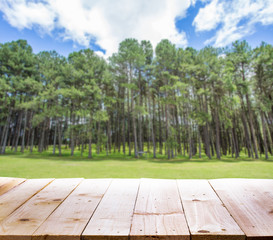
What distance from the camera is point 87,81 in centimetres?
1848

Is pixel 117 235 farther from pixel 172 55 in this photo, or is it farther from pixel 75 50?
pixel 75 50

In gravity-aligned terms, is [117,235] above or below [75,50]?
below

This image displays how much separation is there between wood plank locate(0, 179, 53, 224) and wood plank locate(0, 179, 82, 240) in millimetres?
40

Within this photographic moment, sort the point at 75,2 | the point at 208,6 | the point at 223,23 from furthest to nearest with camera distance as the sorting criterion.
Answer: the point at 223,23 < the point at 208,6 < the point at 75,2

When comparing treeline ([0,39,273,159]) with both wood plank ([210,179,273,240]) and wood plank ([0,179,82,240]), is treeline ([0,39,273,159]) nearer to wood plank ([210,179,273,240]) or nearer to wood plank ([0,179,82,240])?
wood plank ([210,179,273,240])

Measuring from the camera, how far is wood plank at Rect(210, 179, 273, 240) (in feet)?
2.36

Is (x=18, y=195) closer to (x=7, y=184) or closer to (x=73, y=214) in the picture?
(x=7, y=184)

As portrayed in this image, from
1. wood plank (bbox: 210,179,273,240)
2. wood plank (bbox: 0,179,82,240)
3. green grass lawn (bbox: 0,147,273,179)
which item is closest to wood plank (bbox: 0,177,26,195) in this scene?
wood plank (bbox: 0,179,82,240)

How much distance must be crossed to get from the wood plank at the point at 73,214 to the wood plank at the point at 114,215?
4 centimetres

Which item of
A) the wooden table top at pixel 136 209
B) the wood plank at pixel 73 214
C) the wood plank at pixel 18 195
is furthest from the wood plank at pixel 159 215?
the wood plank at pixel 18 195

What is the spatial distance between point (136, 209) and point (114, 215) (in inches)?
5.2

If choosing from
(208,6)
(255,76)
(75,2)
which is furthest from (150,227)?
(255,76)

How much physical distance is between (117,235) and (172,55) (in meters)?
21.0

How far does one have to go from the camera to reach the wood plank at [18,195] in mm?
961
